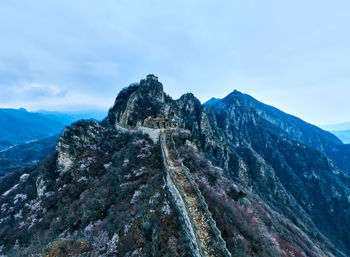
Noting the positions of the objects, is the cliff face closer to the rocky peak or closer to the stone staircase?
the stone staircase

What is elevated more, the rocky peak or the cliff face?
the rocky peak

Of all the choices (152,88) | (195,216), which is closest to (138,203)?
(195,216)

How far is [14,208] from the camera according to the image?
1337 inches

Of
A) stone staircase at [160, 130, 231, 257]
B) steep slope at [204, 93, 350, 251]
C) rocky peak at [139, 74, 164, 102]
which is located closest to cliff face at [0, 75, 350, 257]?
stone staircase at [160, 130, 231, 257]

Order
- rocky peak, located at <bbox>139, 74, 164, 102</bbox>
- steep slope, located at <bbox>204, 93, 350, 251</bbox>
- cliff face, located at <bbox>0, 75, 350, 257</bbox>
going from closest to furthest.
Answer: cliff face, located at <bbox>0, 75, 350, 257</bbox>
rocky peak, located at <bbox>139, 74, 164, 102</bbox>
steep slope, located at <bbox>204, 93, 350, 251</bbox>

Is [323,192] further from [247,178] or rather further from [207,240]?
[207,240]

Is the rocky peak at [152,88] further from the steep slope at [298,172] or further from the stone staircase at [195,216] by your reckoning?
the steep slope at [298,172]

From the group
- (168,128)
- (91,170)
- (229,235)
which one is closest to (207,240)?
(229,235)

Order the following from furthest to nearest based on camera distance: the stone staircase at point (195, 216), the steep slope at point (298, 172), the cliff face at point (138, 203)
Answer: the steep slope at point (298, 172) < the cliff face at point (138, 203) < the stone staircase at point (195, 216)

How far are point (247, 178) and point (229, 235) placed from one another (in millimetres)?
82746

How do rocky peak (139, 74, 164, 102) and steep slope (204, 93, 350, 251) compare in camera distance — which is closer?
rocky peak (139, 74, 164, 102)

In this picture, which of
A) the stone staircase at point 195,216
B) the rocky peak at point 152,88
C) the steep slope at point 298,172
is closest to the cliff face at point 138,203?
the stone staircase at point 195,216

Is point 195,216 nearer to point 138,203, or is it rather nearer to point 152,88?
point 138,203

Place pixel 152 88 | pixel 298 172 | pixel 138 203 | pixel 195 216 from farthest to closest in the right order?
1. pixel 298 172
2. pixel 152 88
3. pixel 138 203
4. pixel 195 216
